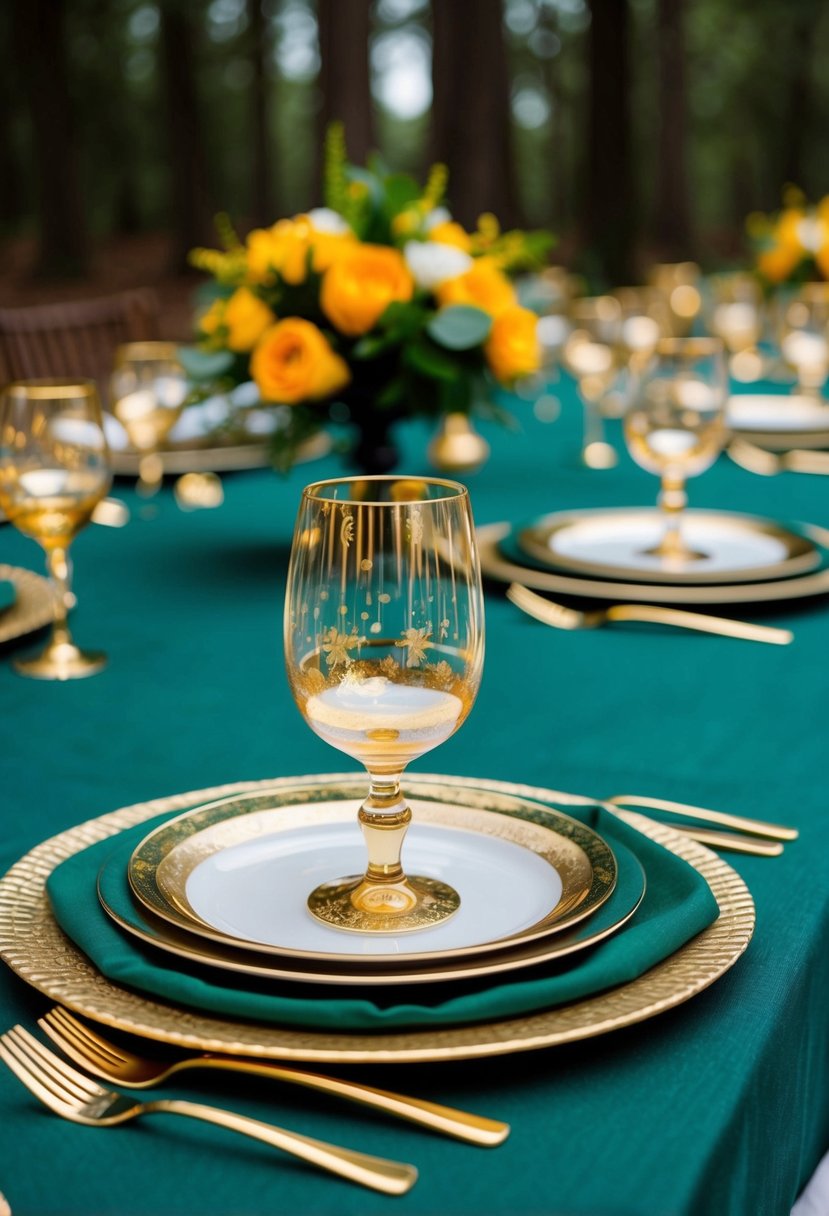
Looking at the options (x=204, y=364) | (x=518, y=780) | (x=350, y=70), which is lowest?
(x=518, y=780)

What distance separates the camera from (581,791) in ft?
4.13

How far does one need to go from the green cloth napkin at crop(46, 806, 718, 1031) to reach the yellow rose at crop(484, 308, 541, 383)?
119 cm

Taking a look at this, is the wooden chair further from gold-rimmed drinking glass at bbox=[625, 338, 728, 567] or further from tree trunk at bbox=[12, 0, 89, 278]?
tree trunk at bbox=[12, 0, 89, 278]

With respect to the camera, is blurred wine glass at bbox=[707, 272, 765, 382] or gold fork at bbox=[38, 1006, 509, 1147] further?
blurred wine glass at bbox=[707, 272, 765, 382]

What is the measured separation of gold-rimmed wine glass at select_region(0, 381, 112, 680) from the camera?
162 centimetres

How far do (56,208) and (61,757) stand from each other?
53.9 feet

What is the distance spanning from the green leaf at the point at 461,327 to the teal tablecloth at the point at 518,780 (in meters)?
0.34

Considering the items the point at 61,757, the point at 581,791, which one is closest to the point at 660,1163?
the point at 581,791

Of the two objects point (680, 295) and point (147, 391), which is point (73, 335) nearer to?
point (147, 391)

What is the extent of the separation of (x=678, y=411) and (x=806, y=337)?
5.25 ft

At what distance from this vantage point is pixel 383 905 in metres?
0.88

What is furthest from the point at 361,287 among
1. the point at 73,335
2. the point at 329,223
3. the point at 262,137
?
the point at 262,137

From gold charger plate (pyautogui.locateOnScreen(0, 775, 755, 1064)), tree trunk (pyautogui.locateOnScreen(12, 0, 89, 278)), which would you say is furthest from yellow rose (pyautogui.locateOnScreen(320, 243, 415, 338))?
tree trunk (pyautogui.locateOnScreen(12, 0, 89, 278))

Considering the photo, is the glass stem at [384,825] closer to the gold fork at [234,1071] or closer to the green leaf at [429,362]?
the gold fork at [234,1071]
